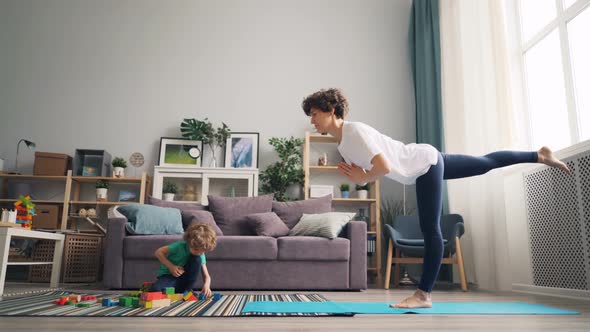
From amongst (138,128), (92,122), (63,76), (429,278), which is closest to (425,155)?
(429,278)

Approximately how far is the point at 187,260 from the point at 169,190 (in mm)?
2408

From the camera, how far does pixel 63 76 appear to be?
18.2ft

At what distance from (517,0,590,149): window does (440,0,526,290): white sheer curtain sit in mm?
176

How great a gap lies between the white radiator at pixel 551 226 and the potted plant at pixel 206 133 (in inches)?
122

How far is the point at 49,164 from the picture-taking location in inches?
196

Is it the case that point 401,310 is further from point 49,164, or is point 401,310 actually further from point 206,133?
point 49,164

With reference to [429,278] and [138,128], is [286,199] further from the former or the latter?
[429,278]

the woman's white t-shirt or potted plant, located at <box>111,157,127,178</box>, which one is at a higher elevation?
potted plant, located at <box>111,157,127,178</box>

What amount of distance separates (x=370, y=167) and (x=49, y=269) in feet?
11.5

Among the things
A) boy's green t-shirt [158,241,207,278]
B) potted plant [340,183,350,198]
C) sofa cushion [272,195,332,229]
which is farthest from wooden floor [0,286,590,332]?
potted plant [340,183,350,198]

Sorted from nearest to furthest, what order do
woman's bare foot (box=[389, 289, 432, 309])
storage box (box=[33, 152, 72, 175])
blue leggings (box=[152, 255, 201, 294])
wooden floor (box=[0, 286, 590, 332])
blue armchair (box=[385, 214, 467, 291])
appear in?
wooden floor (box=[0, 286, 590, 332]) < woman's bare foot (box=[389, 289, 432, 309]) < blue leggings (box=[152, 255, 201, 294]) < blue armchair (box=[385, 214, 467, 291]) < storage box (box=[33, 152, 72, 175])

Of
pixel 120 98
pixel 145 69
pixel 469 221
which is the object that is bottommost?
pixel 469 221

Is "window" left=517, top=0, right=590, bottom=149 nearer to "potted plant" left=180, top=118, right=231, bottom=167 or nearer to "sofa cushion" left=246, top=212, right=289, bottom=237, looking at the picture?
"sofa cushion" left=246, top=212, right=289, bottom=237

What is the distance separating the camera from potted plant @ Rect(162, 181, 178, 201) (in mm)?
5008
